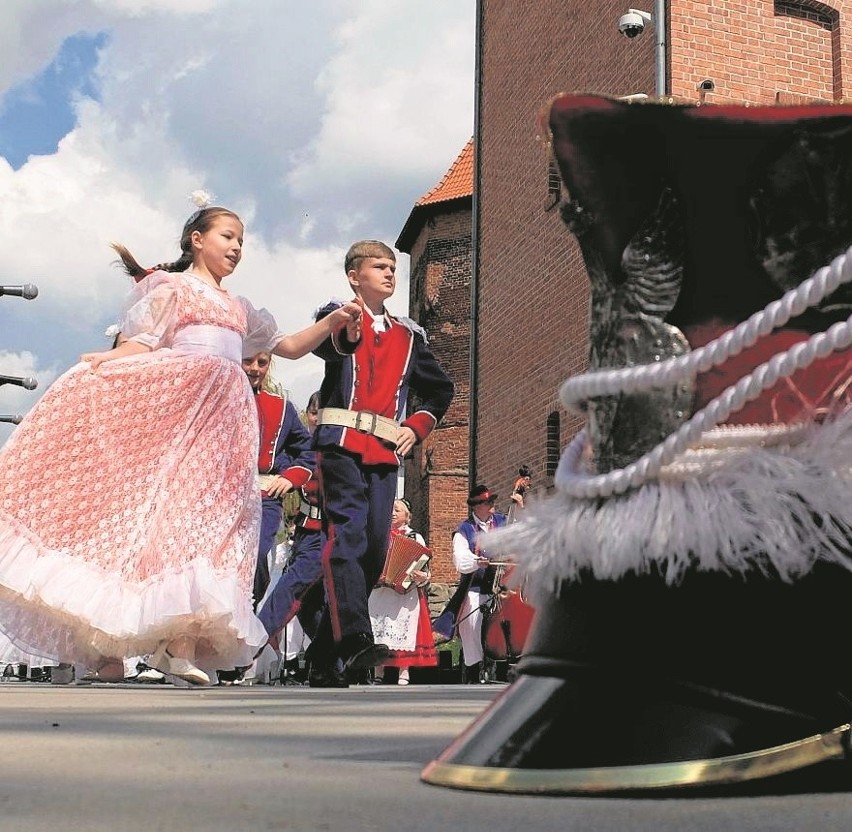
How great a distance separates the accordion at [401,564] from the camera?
1155cm

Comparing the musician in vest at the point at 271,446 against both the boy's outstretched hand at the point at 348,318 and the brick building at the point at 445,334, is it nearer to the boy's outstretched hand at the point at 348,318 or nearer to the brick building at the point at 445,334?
the boy's outstretched hand at the point at 348,318

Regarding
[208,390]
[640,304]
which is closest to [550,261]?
[208,390]

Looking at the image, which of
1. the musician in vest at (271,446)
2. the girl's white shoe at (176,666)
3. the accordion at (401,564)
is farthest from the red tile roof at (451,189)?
the girl's white shoe at (176,666)

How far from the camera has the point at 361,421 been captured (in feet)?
20.6

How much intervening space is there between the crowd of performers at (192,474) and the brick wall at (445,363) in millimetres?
29167

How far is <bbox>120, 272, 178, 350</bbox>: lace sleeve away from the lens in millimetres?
6180

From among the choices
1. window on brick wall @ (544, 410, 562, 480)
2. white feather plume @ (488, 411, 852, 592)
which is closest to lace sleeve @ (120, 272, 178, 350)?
white feather plume @ (488, 411, 852, 592)

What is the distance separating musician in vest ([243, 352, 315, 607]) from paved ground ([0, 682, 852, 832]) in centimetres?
552

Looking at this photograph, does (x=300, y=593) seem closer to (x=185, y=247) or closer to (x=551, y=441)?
(x=185, y=247)

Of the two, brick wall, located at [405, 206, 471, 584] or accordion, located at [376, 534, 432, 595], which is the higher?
brick wall, located at [405, 206, 471, 584]

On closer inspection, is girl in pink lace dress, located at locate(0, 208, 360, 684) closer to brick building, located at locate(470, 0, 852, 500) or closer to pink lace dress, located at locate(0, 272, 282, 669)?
pink lace dress, located at locate(0, 272, 282, 669)

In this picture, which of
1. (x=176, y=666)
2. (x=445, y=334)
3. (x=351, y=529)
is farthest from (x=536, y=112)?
(x=445, y=334)

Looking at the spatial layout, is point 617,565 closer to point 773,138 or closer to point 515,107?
point 773,138

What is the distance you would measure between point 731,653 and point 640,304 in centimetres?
44
